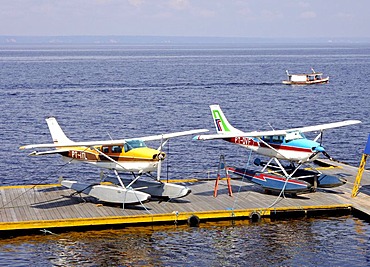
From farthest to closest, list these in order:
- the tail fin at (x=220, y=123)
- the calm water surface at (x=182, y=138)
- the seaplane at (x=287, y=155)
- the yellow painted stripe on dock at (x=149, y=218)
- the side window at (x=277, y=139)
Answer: the tail fin at (x=220, y=123) → the side window at (x=277, y=139) → the seaplane at (x=287, y=155) → the yellow painted stripe on dock at (x=149, y=218) → the calm water surface at (x=182, y=138)

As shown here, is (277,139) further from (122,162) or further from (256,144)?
(122,162)

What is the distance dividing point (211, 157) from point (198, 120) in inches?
931

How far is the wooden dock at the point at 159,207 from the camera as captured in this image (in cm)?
2811

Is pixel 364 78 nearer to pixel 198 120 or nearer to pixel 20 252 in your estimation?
pixel 198 120

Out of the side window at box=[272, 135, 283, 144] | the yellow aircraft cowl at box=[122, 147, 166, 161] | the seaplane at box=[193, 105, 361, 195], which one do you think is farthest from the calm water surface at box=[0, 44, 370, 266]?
the side window at box=[272, 135, 283, 144]

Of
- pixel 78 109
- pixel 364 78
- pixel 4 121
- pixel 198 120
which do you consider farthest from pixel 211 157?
pixel 364 78

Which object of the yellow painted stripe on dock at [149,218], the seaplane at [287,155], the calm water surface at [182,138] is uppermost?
the seaplane at [287,155]

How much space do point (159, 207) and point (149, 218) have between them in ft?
5.33

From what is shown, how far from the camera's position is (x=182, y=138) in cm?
5784

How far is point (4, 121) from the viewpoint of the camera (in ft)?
229

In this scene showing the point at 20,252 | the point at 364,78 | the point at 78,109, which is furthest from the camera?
the point at 364,78

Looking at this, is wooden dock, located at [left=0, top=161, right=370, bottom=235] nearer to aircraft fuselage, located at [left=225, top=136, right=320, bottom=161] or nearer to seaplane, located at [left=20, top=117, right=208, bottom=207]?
seaplane, located at [left=20, top=117, right=208, bottom=207]

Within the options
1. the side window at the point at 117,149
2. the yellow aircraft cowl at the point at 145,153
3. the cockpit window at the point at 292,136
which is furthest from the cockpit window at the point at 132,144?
the cockpit window at the point at 292,136

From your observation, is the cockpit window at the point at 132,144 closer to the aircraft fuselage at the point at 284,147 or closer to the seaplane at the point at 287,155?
the seaplane at the point at 287,155
